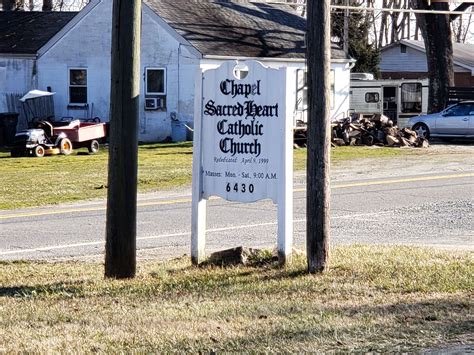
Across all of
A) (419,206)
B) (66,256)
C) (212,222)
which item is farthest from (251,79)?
(419,206)

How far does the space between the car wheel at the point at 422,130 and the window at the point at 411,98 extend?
7.49 metres

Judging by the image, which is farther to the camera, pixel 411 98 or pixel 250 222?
pixel 411 98

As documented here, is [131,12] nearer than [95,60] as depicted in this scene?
Yes

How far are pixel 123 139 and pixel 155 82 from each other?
89.9ft

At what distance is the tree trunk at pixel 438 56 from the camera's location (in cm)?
4038

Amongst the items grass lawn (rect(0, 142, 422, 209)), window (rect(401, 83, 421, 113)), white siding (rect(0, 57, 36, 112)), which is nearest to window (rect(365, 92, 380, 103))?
window (rect(401, 83, 421, 113))

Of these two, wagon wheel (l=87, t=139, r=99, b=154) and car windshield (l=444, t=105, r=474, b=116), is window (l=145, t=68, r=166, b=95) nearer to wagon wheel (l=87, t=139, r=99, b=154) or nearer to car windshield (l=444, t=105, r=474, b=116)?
wagon wheel (l=87, t=139, r=99, b=154)

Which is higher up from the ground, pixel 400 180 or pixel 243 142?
pixel 243 142

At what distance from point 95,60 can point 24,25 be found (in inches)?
188

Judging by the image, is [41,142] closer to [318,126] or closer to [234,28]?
[234,28]

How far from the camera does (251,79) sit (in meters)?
10.5

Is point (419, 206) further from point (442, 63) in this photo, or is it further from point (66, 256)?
point (442, 63)

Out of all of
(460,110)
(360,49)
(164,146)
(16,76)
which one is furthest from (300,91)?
(360,49)

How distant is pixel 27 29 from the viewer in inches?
1580
